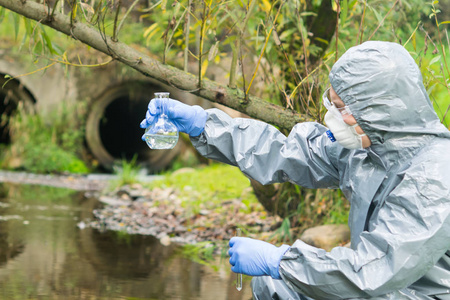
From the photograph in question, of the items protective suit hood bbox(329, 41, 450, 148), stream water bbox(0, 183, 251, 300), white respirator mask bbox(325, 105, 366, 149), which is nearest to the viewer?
protective suit hood bbox(329, 41, 450, 148)

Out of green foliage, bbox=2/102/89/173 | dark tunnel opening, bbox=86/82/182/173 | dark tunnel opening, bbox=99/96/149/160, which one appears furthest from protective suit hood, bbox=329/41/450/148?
dark tunnel opening, bbox=99/96/149/160

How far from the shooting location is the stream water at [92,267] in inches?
167

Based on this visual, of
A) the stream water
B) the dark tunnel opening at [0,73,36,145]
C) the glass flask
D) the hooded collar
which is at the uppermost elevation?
the dark tunnel opening at [0,73,36,145]

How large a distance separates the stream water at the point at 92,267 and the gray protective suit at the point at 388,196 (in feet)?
6.30

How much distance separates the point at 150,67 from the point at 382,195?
179 cm

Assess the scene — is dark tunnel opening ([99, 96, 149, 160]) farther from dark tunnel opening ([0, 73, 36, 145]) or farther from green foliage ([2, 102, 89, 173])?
dark tunnel opening ([0, 73, 36, 145])

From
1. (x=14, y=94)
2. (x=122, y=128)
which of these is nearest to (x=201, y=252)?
(x=14, y=94)

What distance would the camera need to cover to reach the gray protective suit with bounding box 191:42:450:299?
2262 mm

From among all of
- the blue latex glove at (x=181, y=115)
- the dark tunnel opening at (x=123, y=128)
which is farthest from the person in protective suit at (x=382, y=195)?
the dark tunnel opening at (x=123, y=128)

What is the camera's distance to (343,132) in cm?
260

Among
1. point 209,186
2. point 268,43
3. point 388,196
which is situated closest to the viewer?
point 388,196

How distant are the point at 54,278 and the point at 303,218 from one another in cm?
222

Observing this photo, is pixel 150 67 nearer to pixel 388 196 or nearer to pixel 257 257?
pixel 257 257

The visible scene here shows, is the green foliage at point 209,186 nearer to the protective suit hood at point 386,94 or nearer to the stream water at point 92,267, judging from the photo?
the stream water at point 92,267
